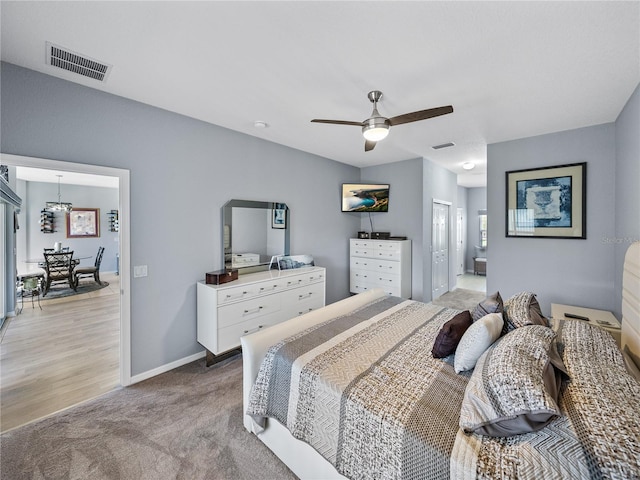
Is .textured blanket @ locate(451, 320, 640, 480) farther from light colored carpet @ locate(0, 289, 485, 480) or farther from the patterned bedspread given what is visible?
light colored carpet @ locate(0, 289, 485, 480)

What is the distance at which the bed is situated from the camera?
97 centimetres

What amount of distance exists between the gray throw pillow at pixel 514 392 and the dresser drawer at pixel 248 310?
93.6 inches

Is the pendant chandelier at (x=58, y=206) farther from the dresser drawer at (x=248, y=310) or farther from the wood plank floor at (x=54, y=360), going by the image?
the dresser drawer at (x=248, y=310)

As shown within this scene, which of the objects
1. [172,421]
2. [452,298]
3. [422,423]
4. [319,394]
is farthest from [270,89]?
[452,298]

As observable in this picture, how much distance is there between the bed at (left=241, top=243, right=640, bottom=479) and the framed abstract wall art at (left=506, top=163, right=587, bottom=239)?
153 centimetres

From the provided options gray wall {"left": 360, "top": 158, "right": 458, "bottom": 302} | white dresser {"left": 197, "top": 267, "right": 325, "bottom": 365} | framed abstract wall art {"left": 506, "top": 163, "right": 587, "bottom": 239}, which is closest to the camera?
white dresser {"left": 197, "top": 267, "right": 325, "bottom": 365}

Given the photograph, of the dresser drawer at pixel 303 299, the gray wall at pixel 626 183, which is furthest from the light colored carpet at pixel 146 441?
the gray wall at pixel 626 183

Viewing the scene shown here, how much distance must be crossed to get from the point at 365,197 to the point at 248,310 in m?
3.14

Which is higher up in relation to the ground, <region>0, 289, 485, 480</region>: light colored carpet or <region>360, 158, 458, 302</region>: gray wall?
<region>360, 158, 458, 302</region>: gray wall

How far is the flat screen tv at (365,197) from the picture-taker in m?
5.10

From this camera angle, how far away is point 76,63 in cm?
202

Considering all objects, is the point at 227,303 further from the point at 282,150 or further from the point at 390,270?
the point at 390,270

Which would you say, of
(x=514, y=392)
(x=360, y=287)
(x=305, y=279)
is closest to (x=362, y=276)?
(x=360, y=287)

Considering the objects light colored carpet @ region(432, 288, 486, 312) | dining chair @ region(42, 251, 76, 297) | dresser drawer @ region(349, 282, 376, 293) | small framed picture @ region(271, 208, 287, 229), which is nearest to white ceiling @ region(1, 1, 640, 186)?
small framed picture @ region(271, 208, 287, 229)
